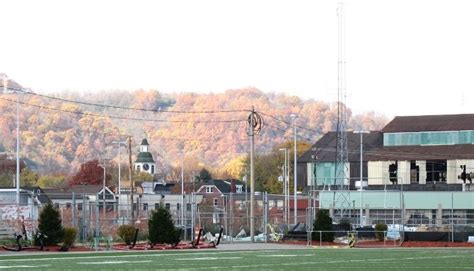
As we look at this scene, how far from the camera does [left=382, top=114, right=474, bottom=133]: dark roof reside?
111175mm

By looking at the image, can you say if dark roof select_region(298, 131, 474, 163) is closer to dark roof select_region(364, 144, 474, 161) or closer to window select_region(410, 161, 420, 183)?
dark roof select_region(364, 144, 474, 161)

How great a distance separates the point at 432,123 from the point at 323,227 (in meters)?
59.7

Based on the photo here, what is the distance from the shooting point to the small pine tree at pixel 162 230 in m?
47.3

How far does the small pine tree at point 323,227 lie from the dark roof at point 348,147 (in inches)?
2279

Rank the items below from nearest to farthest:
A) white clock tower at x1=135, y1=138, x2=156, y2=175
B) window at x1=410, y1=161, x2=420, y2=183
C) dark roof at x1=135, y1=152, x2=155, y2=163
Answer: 1. window at x1=410, y1=161, x2=420, y2=183
2. dark roof at x1=135, y1=152, x2=155, y2=163
3. white clock tower at x1=135, y1=138, x2=156, y2=175

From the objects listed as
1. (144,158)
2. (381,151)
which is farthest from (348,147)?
(144,158)

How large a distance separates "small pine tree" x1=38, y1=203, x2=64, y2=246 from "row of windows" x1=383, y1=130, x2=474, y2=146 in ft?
226

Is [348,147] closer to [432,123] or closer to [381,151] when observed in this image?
[381,151]

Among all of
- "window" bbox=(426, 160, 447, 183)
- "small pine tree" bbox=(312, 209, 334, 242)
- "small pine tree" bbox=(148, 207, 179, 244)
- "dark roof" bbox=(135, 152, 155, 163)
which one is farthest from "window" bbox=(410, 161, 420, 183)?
"dark roof" bbox=(135, 152, 155, 163)

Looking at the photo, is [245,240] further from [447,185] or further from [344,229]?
[447,185]

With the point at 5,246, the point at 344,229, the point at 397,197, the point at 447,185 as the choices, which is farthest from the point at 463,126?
the point at 5,246

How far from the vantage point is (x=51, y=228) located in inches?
1785

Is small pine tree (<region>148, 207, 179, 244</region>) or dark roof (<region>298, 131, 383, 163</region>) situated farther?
dark roof (<region>298, 131, 383, 163</region>)

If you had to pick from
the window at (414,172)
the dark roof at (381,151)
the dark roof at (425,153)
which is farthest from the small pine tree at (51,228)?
the window at (414,172)
